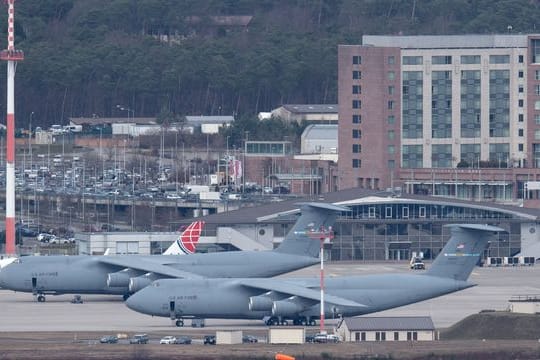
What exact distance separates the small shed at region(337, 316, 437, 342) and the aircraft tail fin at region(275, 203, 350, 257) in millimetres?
16488

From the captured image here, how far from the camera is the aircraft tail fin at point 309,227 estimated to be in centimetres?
9488

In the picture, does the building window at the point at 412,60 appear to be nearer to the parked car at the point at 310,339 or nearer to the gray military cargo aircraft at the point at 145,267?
the gray military cargo aircraft at the point at 145,267

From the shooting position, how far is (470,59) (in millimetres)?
142250

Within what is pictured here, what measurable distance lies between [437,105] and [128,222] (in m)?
23.4

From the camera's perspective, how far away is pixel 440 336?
262 feet

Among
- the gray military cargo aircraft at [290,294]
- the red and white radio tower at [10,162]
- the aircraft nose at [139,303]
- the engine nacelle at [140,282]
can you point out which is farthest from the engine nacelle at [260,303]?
the red and white radio tower at [10,162]

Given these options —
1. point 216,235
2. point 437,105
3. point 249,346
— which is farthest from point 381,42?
point 249,346

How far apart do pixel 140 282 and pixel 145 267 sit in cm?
121

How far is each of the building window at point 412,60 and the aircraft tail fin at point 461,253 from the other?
56.9 meters

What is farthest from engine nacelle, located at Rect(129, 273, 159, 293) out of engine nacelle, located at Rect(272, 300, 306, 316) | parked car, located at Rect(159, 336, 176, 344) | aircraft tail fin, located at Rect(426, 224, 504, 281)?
parked car, located at Rect(159, 336, 176, 344)

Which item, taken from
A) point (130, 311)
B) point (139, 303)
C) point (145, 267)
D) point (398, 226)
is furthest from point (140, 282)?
point (398, 226)

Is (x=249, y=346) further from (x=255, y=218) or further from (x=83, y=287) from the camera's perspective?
(x=255, y=218)

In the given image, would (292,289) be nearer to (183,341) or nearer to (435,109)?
(183,341)

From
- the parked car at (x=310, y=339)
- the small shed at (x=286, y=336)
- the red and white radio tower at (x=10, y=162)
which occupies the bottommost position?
the parked car at (x=310, y=339)
